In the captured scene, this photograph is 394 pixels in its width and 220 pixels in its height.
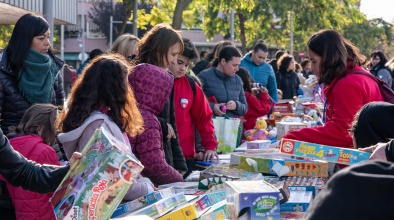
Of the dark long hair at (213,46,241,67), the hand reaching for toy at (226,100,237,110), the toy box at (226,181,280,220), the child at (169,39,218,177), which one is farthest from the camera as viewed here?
the dark long hair at (213,46,241,67)

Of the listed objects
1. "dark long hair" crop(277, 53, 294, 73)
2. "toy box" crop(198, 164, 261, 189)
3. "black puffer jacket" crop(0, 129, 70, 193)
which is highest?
"black puffer jacket" crop(0, 129, 70, 193)

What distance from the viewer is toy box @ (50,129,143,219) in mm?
2855

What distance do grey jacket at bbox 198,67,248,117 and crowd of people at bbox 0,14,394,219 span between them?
162 centimetres

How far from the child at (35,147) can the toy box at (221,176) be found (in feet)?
3.18

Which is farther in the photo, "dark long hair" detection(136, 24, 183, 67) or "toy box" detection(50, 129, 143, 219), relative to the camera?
"dark long hair" detection(136, 24, 183, 67)

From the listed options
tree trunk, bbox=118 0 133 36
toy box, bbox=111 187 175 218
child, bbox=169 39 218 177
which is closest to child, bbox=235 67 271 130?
child, bbox=169 39 218 177

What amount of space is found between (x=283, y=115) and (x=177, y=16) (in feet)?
21.9

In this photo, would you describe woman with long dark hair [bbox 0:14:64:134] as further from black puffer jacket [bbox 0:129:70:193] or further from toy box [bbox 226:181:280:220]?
toy box [bbox 226:181:280:220]

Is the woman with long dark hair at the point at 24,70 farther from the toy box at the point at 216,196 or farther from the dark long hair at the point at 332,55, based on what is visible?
the toy box at the point at 216,196

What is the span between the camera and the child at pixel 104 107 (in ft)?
13.5

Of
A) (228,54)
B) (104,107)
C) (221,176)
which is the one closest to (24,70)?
(104,107)

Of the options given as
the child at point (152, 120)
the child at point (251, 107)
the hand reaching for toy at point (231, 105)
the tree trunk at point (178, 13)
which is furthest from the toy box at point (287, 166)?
the tree trunk at point (178, 13)

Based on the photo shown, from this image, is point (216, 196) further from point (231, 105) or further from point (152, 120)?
point (231, 105)

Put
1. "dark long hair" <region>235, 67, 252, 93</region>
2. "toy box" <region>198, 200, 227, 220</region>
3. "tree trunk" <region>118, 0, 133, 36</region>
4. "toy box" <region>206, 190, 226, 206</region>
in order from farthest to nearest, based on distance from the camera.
→ "tree trunk" <region>118, 0, 133, 36</region> → "dark long hair" <region>235, 67, 252, 93</region> → "toy box" <region>206, 190, 226, 206</region> → "toy box" <region>198, 200, 227, 220</region>
